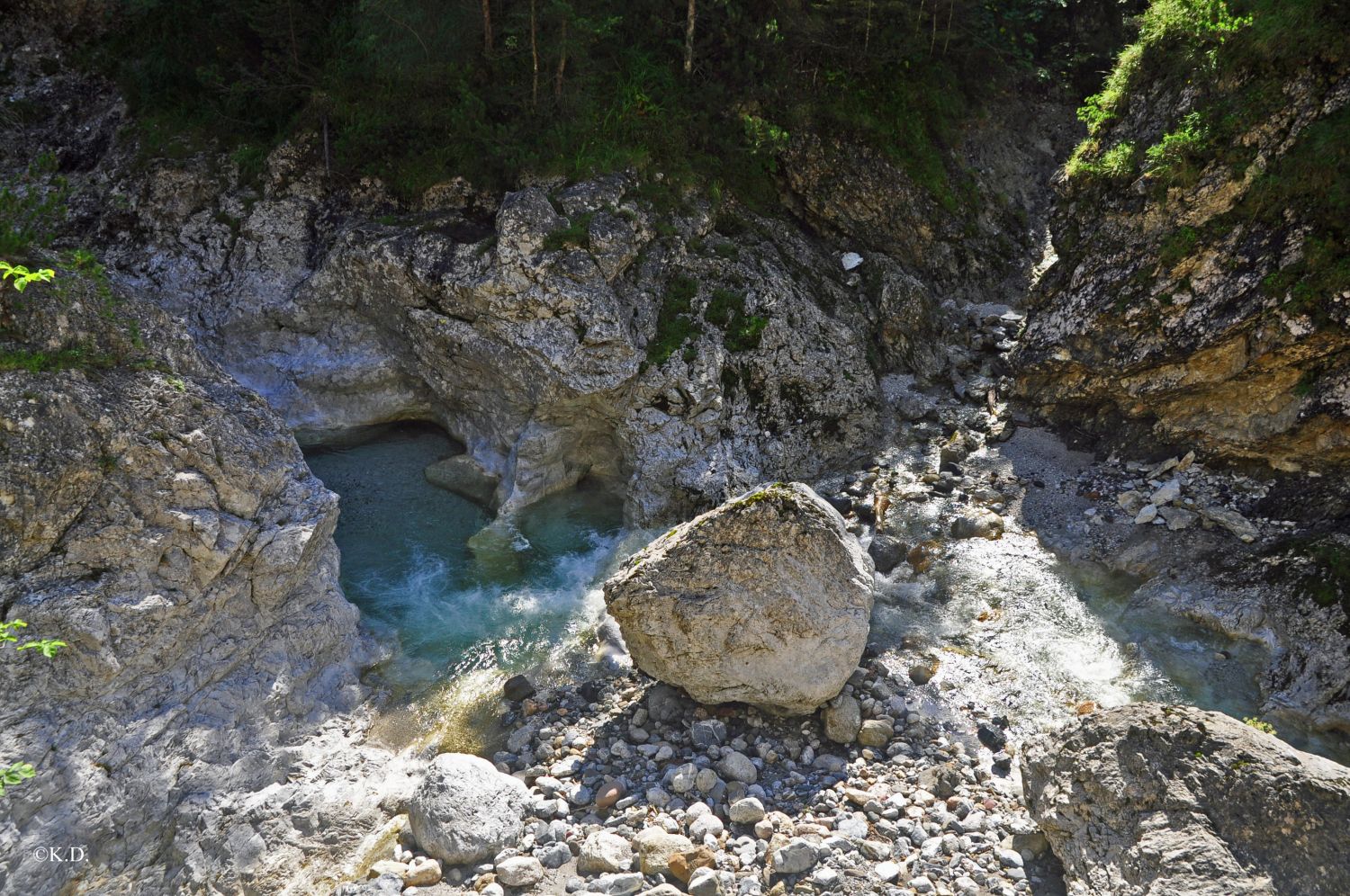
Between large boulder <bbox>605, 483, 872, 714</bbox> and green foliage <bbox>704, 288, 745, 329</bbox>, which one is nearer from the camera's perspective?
large boulder <bbox>605, 483, 872, 714</bbox>

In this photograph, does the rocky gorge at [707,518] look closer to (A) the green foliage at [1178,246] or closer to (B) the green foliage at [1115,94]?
(A) the green foliage at [1178,246]

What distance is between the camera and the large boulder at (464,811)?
7.33 meters

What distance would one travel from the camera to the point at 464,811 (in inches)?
295

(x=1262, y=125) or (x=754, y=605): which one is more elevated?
(x=1262, y=125)

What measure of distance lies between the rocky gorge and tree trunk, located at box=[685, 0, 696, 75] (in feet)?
8.41

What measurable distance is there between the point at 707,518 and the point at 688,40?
10.2 meters

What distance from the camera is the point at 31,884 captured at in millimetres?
Result: 6723

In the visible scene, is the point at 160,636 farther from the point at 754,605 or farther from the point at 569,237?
the point at 569,237

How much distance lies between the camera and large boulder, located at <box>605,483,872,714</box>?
28.2ft

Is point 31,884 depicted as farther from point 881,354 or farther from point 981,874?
point 881,354

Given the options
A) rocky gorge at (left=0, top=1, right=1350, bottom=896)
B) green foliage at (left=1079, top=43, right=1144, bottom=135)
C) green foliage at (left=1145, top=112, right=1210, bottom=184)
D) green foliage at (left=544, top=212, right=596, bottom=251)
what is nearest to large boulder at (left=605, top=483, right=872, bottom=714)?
rocky gorge at (left=0, top=1, right=1350, bottom=896)

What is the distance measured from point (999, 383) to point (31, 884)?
49.2 ft

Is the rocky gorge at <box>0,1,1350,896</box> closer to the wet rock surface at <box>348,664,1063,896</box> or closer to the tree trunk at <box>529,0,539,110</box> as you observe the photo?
the wet rock surface at <box>348,664,1063,896</box>

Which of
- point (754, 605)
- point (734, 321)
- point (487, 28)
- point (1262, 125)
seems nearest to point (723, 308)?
point (734, 321)
